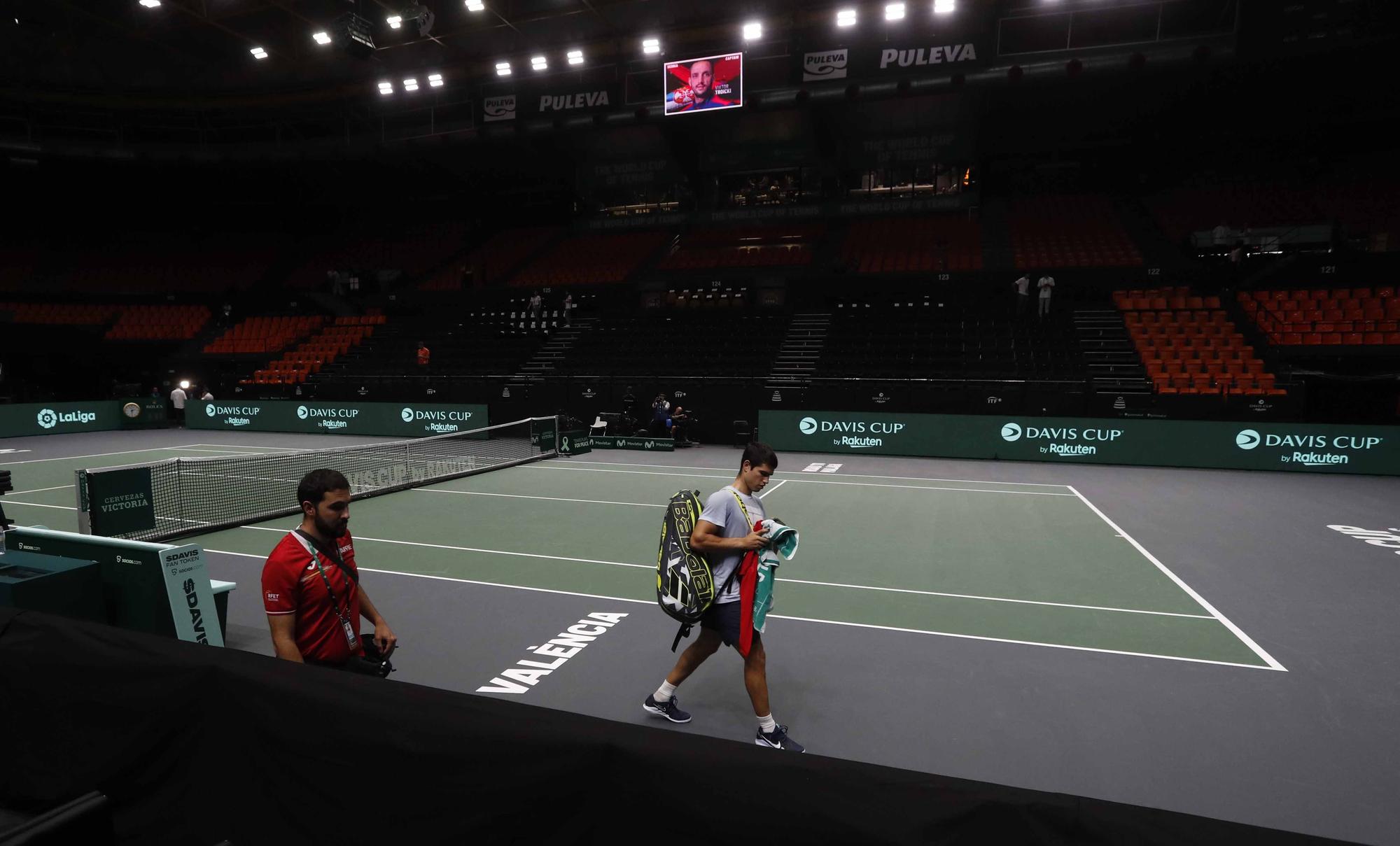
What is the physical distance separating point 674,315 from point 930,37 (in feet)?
42.1

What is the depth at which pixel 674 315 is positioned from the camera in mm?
27125

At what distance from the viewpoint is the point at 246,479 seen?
13734mm

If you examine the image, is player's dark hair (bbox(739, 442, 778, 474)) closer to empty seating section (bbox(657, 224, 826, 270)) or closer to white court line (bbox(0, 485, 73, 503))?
white court line (bbox(0, 485, 73, 503))

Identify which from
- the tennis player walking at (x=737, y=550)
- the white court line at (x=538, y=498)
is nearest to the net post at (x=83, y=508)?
the white court line at (x=538, y=498)

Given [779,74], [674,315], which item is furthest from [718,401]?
[779,74]

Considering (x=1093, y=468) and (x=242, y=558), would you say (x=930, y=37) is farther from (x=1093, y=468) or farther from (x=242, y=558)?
(x=242, y=558)

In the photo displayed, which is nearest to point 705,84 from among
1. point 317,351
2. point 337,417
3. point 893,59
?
point 893,59

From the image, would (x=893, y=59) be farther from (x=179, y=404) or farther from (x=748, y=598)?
(x=179, y=404)

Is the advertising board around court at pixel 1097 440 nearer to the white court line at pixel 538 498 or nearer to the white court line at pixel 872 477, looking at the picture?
the white court line at pixel 872 477

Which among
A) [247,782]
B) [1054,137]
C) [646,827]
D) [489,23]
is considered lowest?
[247,782]

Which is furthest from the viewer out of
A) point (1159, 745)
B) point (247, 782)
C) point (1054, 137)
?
point (1054, 137)

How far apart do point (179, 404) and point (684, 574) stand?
3041 centimetres

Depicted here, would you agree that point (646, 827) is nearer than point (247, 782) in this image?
Yes

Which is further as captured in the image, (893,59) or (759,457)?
(893,59)
